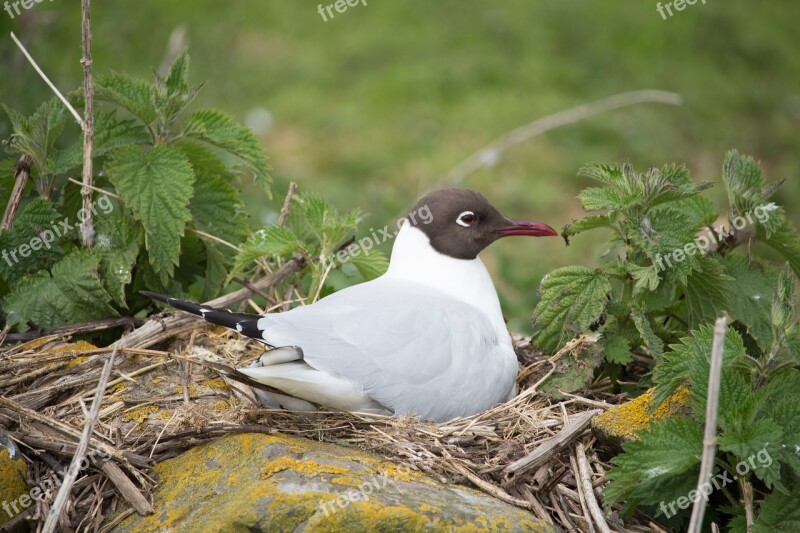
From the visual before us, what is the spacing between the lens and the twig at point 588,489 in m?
2.99

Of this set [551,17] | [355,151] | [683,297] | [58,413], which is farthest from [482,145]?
[58,413]

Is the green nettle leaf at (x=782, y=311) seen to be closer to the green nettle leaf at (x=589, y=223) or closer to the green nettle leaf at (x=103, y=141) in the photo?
the green nettle leaf at (x=589, y=223)

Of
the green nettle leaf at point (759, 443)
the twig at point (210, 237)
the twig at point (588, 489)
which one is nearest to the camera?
the green nettle leaf at point (759, 443)

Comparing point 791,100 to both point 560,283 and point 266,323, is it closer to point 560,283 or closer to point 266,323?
point 560,283

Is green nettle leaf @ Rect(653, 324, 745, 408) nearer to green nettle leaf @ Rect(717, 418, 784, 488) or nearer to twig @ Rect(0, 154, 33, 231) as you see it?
green nettle leaf @ Rect(717, 418, 784, 488)

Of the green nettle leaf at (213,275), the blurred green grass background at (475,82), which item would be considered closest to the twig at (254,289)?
the green nettle leaf at (213,275)

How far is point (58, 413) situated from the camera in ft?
10.9

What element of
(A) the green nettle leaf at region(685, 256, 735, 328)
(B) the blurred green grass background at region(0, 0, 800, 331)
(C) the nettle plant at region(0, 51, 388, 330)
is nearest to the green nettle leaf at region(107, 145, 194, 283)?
(C) the nettle plant at region(0, 51, 388, 330)

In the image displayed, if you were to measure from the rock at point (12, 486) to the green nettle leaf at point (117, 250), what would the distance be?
0.90 m

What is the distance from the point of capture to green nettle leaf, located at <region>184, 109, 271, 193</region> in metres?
3.95

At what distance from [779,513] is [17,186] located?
3195mm

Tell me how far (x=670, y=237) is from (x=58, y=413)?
92.6 inches

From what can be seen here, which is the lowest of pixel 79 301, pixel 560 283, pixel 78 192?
pixel 560 283

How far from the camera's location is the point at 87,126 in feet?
12.3
